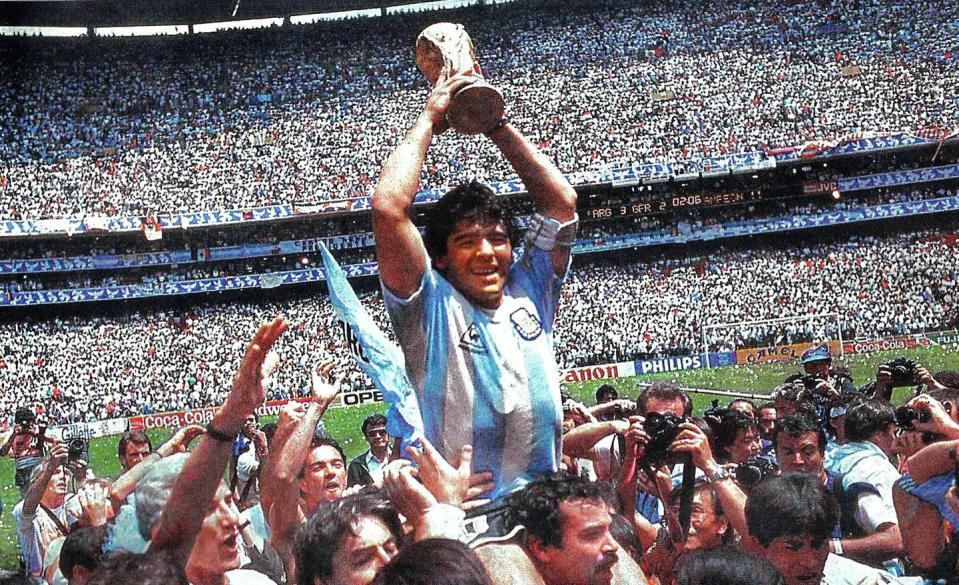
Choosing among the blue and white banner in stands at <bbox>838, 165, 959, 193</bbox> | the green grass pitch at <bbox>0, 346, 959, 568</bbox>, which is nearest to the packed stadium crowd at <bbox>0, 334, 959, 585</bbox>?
the green grass pitch at <bbox>0, 346, 959, 568</bbox>

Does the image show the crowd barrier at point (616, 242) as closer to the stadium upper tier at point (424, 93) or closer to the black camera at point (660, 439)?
the stadium upper tier at point (424, 93)

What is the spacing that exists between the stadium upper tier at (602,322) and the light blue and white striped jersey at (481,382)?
1107 inches

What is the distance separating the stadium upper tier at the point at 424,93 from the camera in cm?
4169

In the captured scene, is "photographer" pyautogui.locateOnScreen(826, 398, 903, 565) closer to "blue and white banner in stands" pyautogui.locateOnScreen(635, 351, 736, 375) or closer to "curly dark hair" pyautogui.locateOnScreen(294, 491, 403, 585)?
"curly dark hair" pyautogui.locateOnScreen(294, 491, 403, 585)

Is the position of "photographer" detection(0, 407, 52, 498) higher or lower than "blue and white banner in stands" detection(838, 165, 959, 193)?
lower

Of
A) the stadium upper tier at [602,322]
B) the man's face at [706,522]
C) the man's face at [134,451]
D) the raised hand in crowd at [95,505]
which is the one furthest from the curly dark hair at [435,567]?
the stadium upper tier at [602,322]

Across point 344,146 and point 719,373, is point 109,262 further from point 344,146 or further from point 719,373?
point 719,373

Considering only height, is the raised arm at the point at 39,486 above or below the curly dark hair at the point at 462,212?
below

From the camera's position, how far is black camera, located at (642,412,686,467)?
3.81 m

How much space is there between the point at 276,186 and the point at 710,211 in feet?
58.0

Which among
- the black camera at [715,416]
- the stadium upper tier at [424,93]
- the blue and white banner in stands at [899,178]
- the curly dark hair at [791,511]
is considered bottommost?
the curly dark hair at [791,511]

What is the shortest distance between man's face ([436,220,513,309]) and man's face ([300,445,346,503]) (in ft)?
5.26

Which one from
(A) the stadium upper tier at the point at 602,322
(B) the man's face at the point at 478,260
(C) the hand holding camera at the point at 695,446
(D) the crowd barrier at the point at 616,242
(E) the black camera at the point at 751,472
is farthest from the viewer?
(D) the crowd barrier at the point at 616,242

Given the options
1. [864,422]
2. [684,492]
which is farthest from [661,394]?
[684,492]
